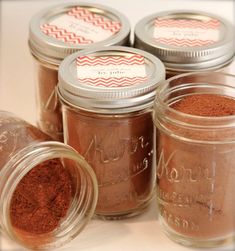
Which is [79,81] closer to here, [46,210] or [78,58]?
[78,58]

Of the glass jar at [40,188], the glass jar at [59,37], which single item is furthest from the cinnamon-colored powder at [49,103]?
the glass jar at [40,188]

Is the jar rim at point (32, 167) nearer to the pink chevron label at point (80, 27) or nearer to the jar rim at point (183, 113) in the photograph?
the jar rim at point (183, 113)

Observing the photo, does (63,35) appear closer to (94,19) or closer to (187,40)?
(94,19)

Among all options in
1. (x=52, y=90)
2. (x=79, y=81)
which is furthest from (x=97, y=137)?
(x=52, y=90)

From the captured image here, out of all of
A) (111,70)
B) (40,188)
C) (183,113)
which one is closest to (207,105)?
(183,113)

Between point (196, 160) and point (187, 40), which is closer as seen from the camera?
point (196, 160)
